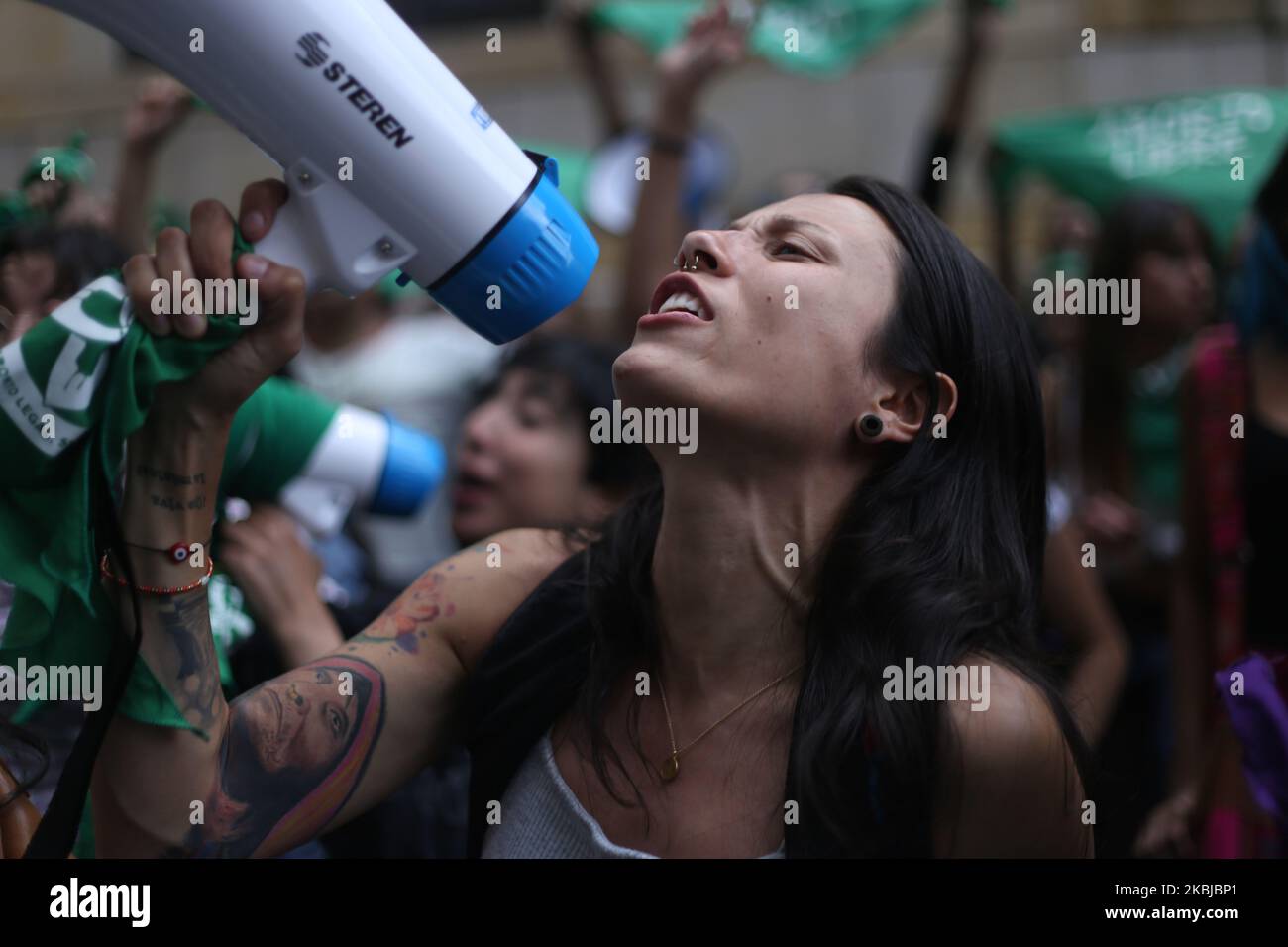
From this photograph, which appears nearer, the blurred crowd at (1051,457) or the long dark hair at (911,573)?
the long dark hair at (911,573)

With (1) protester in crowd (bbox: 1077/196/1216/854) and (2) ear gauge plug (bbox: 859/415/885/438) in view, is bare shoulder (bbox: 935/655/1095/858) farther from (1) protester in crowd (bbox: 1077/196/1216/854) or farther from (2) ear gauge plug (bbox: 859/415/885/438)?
(1) protester in crowd (bbox: 1077/196/1216/854)

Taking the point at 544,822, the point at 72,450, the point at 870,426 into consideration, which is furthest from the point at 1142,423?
the point at 72,450

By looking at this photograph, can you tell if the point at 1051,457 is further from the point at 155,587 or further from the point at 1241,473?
the point at 155,587

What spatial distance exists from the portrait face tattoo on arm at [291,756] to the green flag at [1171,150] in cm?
357

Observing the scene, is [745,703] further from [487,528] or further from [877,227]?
[487,528]

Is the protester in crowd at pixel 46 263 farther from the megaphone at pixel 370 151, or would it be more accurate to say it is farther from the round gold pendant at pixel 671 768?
the round gold pendant at pixel 671 768

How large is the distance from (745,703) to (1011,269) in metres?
→ 3.26

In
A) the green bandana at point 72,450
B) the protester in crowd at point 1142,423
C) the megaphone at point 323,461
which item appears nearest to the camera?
the green bandana at point 72,450

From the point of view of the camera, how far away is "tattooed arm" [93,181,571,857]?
1.58 meters

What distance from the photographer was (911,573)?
6.07ft

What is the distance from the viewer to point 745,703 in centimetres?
187

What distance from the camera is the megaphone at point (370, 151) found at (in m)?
1.58

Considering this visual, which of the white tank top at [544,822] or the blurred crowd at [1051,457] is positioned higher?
the blurred crowd at [1051,457]

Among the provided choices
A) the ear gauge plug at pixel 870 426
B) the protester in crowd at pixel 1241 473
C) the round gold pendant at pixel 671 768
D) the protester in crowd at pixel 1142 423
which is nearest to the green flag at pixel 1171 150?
the protester in crowd at pixel 1142 423
